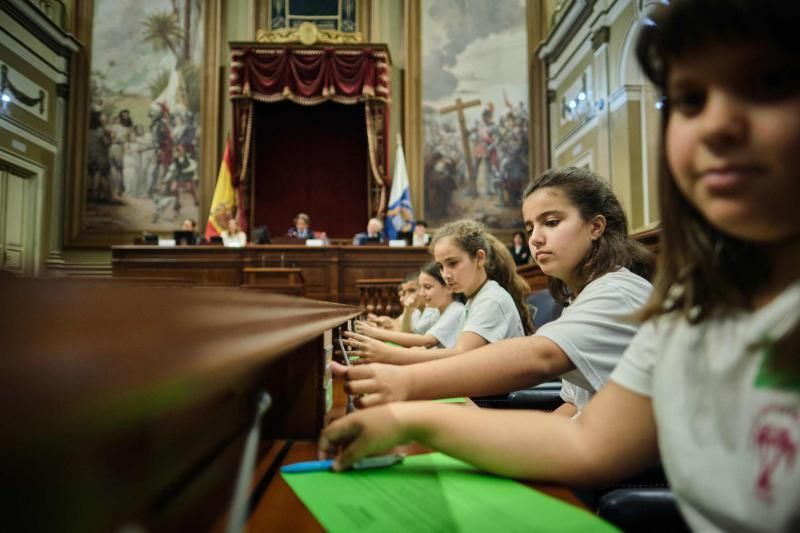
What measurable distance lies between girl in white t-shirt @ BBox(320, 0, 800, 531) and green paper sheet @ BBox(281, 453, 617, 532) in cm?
4

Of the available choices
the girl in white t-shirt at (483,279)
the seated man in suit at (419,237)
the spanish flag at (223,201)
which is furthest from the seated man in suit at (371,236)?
the girl in white t-shirt at (483,279)

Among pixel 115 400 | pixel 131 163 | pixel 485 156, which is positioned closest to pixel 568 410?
pixel 115 400

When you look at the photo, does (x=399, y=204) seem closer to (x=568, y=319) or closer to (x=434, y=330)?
(x=434, y=330)

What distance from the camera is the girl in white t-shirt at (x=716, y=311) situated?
0.48 m

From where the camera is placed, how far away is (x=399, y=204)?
8492mm

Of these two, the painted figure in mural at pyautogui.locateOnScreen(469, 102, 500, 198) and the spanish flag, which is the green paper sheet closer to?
the spanish flag

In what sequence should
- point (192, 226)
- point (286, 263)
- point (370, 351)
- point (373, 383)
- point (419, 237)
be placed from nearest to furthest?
1. point (373, 383)
2. point (370, 351)
3. point (286, 263)
4. point (419, 237)
5. point (192, 226)

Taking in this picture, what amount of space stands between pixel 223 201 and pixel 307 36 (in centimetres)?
277

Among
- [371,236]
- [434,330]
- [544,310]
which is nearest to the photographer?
[544,310]

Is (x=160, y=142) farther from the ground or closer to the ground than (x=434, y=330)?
farther from the ground

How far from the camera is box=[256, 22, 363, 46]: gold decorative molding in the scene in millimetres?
8500

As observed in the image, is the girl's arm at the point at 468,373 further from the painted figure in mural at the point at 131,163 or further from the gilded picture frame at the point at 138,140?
the painted figure in mural at the point at 131,163

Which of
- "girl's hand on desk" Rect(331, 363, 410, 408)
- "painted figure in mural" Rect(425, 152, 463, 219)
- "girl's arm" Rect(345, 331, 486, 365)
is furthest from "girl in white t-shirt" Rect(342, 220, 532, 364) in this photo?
"painted figure in mural" Rect(425, 152, 463, 219)

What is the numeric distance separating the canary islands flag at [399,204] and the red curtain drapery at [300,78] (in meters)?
0.56
